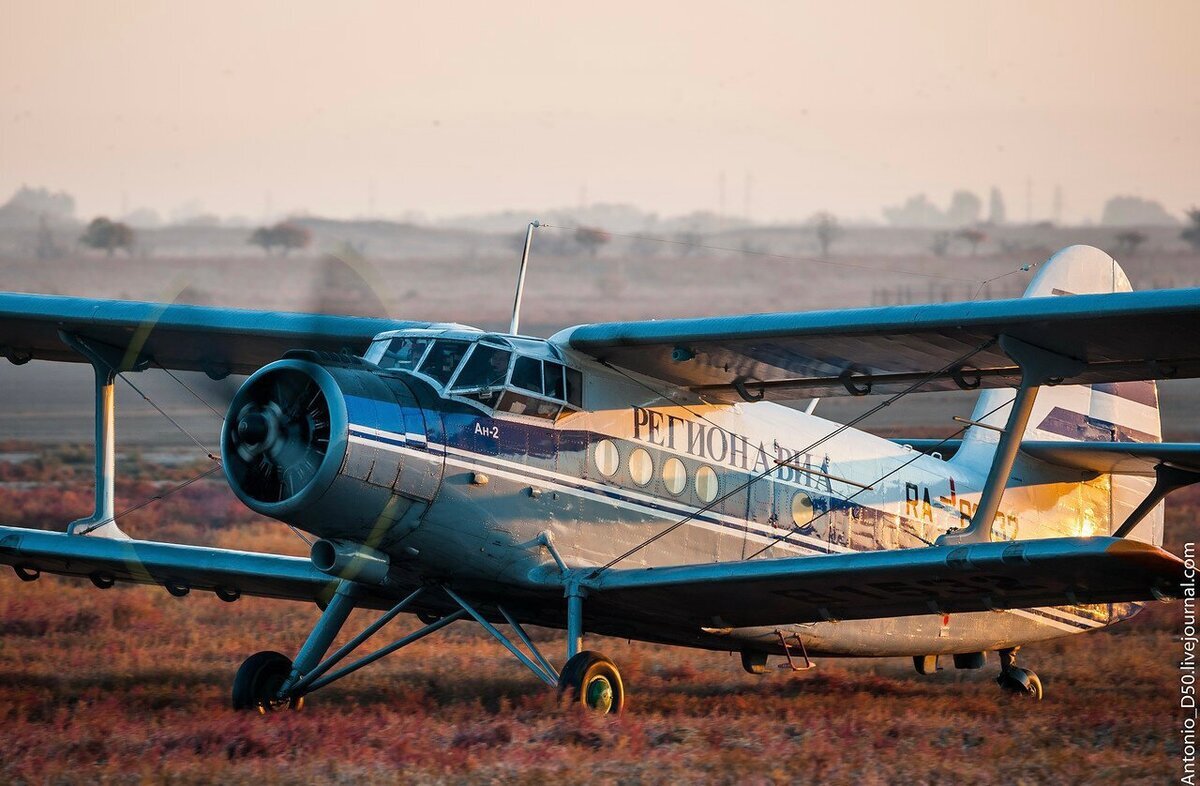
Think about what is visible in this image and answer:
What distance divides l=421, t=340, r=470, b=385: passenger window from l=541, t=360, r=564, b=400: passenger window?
672 millimetres

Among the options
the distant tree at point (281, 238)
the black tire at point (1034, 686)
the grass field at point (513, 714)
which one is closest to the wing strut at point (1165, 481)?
the grass field at point (513, 714)

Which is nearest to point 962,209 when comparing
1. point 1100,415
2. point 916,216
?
point 916,216

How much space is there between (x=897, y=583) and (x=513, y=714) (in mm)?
3092

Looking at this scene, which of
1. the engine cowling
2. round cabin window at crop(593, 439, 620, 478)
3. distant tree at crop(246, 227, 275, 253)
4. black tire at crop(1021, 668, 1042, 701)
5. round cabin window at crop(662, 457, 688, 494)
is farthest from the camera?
distant tree at crop(246, 227, 275, 253)

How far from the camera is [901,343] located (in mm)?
12250

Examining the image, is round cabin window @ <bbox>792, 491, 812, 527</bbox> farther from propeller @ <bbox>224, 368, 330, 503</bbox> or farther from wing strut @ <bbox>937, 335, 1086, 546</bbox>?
propeller @ <bbox>224, 368, 330, 503</bbox>

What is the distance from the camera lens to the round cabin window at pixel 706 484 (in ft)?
43.5

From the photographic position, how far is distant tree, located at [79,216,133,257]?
11438 cm

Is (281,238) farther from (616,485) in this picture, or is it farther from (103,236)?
(616,485)

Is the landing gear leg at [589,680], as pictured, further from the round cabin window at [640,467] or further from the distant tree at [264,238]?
the distant tree at [264,238]

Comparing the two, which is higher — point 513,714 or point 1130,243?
point 1130,243

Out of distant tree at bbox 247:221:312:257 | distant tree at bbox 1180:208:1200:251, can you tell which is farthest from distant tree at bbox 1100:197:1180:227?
distant tree at bbox 247:221:312:257

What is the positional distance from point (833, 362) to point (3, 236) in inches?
4419

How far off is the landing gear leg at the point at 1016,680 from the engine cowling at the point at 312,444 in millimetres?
7561
